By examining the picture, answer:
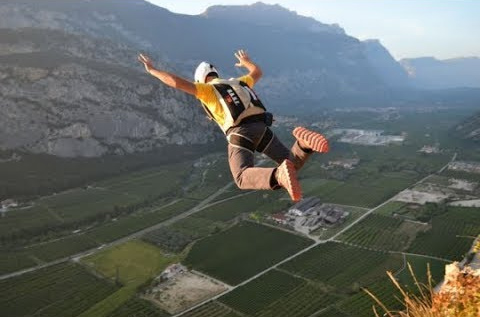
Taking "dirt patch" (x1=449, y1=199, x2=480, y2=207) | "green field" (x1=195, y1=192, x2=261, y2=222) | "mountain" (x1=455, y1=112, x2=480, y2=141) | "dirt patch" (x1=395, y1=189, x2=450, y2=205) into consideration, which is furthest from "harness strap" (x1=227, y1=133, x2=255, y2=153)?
"mountain" (x1=455, y1=112, x2=480, y2=141)

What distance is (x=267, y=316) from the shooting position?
4775 centimetres

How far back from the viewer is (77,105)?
11869cm

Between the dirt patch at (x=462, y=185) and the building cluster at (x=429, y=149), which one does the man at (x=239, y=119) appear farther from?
the building cluster at (x=429, y=149)

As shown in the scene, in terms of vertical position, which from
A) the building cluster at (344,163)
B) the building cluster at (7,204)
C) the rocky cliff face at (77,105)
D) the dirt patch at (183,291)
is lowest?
the dirt patch at (183,291)

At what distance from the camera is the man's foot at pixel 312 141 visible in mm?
8812

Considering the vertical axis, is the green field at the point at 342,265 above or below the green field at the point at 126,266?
above

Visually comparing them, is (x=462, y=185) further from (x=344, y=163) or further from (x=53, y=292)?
(x=53, y=292)

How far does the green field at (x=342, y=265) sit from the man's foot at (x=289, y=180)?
46.9 meters

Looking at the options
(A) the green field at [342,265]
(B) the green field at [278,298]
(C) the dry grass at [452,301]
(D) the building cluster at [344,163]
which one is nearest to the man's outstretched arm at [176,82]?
(C) the dry grass at [452,301]

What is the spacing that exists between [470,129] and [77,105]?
438 feet

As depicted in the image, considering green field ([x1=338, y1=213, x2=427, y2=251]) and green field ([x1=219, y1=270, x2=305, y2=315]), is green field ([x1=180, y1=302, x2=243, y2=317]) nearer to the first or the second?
green field ([x1=219, y1=270, x2=305, y2=315])

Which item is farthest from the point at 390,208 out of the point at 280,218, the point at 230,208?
the point at 230,208

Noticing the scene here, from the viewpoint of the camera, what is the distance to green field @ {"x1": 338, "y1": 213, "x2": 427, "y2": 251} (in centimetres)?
6619

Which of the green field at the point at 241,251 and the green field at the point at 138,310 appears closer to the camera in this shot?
the green field at the point at 138,310
